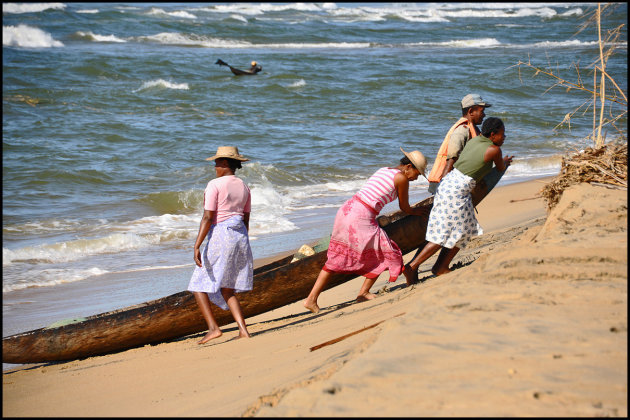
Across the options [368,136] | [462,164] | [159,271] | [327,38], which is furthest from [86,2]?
[462,164]

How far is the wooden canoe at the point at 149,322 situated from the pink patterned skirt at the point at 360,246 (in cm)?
24

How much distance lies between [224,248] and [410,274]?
176cm

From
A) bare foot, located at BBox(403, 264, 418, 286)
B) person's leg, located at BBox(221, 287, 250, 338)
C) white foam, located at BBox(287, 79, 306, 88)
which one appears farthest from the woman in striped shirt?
white foam, located at BBox(287, 79, 306, 88)

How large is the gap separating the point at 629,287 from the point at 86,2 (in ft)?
171

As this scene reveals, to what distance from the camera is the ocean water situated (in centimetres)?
898

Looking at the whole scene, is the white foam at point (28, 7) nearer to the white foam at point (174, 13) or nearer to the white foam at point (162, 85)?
the white foam at point (174, 13)

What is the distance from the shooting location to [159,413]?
329cm

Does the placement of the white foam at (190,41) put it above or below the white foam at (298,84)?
above

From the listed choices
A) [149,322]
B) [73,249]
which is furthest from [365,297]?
[73,249]

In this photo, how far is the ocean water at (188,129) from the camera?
8.98 meters

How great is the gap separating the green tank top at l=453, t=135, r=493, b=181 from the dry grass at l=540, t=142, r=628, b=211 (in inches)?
25.4

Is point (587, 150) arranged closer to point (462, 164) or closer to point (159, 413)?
point (462, 164)

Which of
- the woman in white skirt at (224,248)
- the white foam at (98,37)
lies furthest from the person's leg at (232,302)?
the white foam at (98,37)

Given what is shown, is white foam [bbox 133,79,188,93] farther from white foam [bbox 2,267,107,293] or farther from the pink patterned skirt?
the pink patterned skirt
